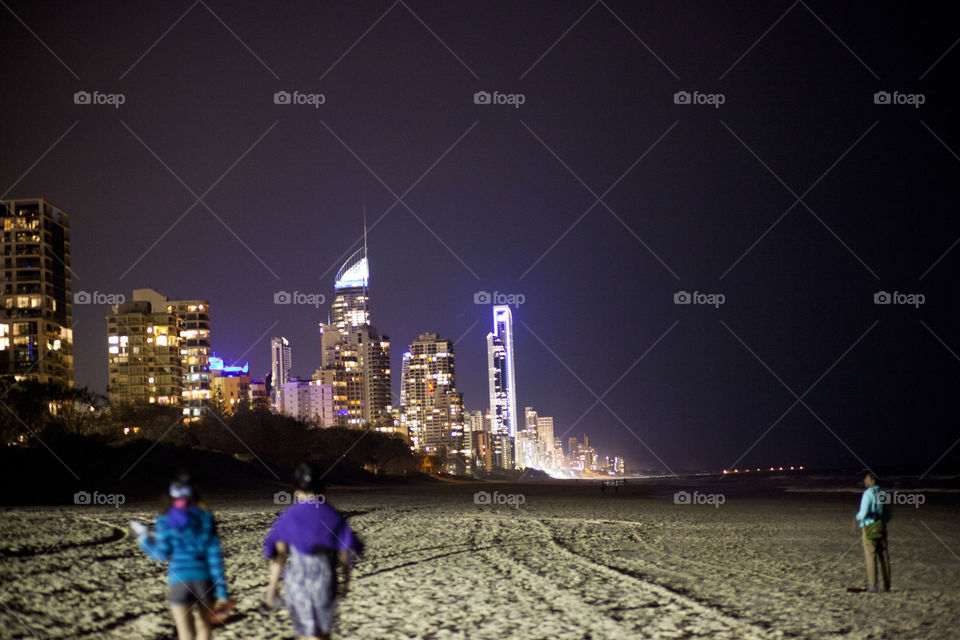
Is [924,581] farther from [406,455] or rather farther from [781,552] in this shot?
[406,455]

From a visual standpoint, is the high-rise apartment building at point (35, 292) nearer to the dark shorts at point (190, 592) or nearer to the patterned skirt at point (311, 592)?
the dark shorts at point (190, 592)

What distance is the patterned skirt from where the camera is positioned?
7.39m

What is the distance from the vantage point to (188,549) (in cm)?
777

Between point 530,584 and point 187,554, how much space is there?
27.2 ft

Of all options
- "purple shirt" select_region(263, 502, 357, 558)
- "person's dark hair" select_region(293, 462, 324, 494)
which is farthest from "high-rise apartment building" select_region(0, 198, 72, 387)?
"purple shirt" select_region(263, 502, 357, 558)

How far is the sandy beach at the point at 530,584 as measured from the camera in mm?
11172

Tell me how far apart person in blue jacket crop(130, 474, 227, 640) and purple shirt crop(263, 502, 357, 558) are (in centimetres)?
67

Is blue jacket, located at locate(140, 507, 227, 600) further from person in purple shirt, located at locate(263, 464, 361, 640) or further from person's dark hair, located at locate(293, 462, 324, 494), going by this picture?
person's dark hair, located at locate(293, 462, 324, 494)

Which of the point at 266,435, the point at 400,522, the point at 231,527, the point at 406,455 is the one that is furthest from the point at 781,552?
the point at 406,455

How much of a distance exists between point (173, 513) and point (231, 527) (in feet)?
56.1

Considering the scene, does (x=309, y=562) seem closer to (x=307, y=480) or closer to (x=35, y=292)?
(x=307, y=480)

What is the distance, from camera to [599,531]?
25.7 m

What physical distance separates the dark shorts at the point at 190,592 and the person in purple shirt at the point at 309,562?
722mm

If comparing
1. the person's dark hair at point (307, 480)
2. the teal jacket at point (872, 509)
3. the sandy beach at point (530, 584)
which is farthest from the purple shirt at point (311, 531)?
the teal jacket at point (872, 509)
